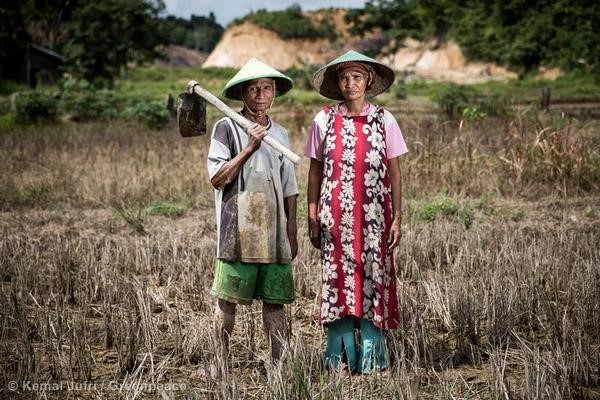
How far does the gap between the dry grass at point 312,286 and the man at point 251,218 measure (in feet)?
0.81

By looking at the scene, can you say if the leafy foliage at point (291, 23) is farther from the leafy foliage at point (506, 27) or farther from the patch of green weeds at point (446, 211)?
the patch of green weeds at point (446, 211)

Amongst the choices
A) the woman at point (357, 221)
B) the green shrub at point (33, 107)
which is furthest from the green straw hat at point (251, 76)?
the green shrub at point (33, 107)

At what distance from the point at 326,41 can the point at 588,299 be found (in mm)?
69205

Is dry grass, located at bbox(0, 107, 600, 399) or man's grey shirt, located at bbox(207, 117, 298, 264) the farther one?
man's grey shirt, located at bbox(207, 117, 298, 264)

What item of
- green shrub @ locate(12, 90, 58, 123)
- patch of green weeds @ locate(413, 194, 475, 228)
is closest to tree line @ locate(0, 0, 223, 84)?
green shrub @ locate(12, 90, 58, 123)

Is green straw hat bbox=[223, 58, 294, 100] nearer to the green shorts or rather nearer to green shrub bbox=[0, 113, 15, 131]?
the green shorts

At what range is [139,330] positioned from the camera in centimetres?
314

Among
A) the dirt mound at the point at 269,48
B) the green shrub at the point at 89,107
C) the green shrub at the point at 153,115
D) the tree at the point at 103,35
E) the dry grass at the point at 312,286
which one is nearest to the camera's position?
the dry grass at the point at 312,286

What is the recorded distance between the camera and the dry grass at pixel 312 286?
260 cm

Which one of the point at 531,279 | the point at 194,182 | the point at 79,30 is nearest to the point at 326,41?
the point at 79,30

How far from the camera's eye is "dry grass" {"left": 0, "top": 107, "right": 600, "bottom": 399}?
2602 millimetres

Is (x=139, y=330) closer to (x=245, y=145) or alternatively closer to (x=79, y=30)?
(x=245, y=145)

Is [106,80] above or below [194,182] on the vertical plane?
above

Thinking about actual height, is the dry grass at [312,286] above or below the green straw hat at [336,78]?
below
